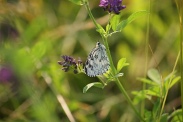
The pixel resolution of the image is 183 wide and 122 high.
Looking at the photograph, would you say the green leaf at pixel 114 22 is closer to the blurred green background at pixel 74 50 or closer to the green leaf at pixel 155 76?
the green leaf at pixel 155 76

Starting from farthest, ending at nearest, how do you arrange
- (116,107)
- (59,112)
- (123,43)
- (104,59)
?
1. (123,43)
2. (116,107)
3. (59,112)
4. (104,59)

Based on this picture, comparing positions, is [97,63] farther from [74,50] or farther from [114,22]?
[74,50]

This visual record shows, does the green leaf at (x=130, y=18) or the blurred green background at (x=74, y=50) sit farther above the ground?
the blurred green background at (x=74, y=50)

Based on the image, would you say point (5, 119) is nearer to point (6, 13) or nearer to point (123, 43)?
point (6, 13)

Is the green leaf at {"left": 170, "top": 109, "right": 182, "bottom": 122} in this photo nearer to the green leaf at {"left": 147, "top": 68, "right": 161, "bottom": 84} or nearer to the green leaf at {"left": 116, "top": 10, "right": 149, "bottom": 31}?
the green leaf at {"left": 147, "top": 68, "right": 161, "bottom": 84}

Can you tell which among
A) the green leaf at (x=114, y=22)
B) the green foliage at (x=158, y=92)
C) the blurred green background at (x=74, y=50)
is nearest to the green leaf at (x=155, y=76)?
the green foliage at (x=158, y=92)

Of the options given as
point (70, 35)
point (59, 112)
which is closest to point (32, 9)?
point (70, 35)

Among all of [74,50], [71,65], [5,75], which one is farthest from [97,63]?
[74,50]
